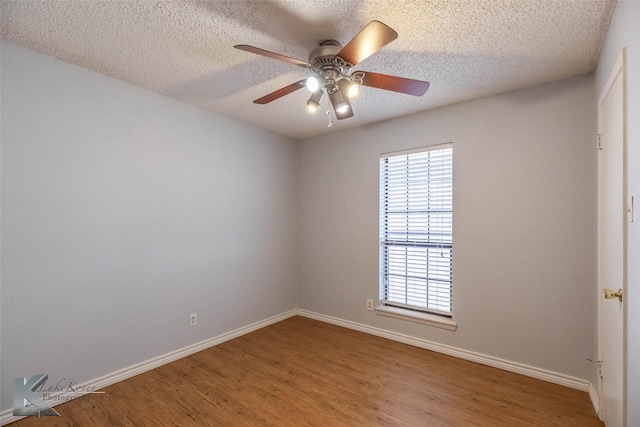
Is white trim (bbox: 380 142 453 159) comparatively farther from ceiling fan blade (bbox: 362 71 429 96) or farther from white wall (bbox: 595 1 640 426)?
white wall (bbox: 595 1 640 426)

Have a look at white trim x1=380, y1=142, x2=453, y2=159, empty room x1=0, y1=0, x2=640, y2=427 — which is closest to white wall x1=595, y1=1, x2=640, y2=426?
empty room x1=0, y1=0, x2=640, y2=427

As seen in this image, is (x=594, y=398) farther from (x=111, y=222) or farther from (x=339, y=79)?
(x=111, y=222)

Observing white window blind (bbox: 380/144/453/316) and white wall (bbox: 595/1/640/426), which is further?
white window blind (bbox: 380/144/453/316)

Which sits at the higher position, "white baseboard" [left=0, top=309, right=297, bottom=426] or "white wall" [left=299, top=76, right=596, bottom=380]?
"white wall" [left=299, top=76, right=596, bottom=380]

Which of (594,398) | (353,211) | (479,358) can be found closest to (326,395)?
(479,358)

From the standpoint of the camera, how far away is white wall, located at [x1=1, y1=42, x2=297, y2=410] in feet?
6.64

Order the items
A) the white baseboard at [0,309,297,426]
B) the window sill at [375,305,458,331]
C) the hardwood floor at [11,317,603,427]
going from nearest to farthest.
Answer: the hardwood floor at [11,317,603,427], the white baseboard at [0,309,297,426], the window sill at [375,305,458,331]

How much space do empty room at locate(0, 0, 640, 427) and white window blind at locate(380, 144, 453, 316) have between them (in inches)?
0.9

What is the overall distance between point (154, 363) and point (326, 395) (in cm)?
159

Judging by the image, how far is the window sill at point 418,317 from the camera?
9.78ft

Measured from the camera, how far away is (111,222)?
245cm

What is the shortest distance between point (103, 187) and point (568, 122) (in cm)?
376

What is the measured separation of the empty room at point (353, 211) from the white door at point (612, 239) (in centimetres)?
3

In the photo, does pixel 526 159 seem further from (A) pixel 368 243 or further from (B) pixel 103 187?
(B) pixel 103 187
